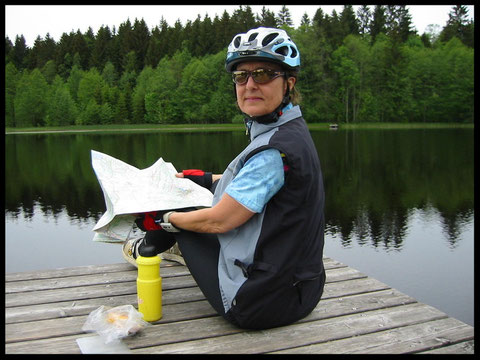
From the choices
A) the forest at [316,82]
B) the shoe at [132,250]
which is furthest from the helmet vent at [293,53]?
the forest at [316,82]

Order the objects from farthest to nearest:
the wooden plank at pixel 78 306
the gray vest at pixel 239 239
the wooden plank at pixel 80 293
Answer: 1. the wooden plank at pixel 80 293
2. the wooden plank at pixel 78 306
3. the gray vest at pixel 239 239

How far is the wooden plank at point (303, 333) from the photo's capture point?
3.16m

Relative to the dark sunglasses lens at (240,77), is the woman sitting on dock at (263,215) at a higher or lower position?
lower

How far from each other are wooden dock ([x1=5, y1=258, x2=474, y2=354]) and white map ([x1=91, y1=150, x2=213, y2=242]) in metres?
0.64

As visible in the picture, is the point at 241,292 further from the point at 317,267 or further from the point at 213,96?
the point at 213,96

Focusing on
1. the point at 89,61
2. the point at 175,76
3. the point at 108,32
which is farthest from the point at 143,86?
the point at 108,32

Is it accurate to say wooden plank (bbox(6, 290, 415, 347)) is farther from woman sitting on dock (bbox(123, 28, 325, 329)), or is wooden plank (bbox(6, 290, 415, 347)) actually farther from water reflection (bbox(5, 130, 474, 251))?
water reflection (bbox(5, 130, 474, 251))

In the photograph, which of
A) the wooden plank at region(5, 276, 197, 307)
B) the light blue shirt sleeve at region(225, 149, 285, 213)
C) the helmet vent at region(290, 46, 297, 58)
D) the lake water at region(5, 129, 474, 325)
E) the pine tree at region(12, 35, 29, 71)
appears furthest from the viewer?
the pine tree at region(12, 35, 29, 71)

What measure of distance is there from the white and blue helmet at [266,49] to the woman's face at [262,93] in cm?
5

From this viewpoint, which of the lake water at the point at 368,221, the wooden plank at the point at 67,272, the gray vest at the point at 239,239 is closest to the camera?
the gray vest at the point at 239,239

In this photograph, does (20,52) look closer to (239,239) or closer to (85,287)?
(85,287)

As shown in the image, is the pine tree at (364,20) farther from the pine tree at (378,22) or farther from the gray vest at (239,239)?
the gray vest at (239,239)

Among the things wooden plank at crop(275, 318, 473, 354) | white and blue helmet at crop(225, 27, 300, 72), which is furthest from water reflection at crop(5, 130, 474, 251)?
white and blue helmet at crop(225, 27, 300, 72)

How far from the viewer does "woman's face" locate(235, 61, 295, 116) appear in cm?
323
